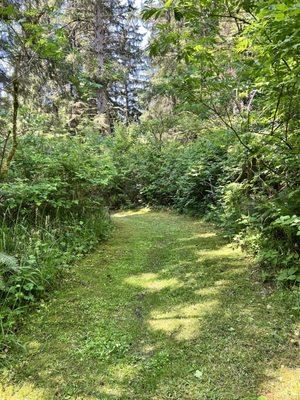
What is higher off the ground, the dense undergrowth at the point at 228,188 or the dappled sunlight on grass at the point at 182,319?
the dense undergrowth at the point at 228,188

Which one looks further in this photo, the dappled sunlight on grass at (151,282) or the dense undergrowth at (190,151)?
the dappled sunlight on grass at (151,282)

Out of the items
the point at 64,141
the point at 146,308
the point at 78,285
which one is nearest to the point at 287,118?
the point at 146,308

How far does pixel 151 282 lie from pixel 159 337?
1.18m

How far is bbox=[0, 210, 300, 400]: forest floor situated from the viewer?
2.26 m

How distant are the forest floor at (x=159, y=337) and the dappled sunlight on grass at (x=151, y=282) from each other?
0.01m

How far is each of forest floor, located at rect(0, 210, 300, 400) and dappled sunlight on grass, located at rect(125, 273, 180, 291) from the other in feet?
0.04

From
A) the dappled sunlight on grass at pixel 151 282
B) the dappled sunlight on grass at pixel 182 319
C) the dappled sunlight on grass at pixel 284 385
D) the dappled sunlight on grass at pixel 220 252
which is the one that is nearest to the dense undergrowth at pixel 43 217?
the dappled sunlight on grass at pixel 151 282

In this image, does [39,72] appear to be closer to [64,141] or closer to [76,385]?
[64,141]

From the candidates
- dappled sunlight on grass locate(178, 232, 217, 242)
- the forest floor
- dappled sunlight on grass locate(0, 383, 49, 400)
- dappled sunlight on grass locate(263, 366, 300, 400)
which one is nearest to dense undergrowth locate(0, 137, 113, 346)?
the forest floor

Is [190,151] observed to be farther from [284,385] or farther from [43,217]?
[284,385]

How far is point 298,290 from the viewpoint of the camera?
10.6 feet

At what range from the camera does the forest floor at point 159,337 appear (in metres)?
2.26

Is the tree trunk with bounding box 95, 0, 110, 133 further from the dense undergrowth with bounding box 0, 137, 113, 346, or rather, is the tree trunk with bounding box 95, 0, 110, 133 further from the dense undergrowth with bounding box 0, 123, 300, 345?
the dense undergrowth with bounding box 0, 137, 113, 346

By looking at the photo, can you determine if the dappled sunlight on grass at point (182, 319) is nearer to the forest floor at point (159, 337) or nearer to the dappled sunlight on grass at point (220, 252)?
the forest floor at point (159, 337)
